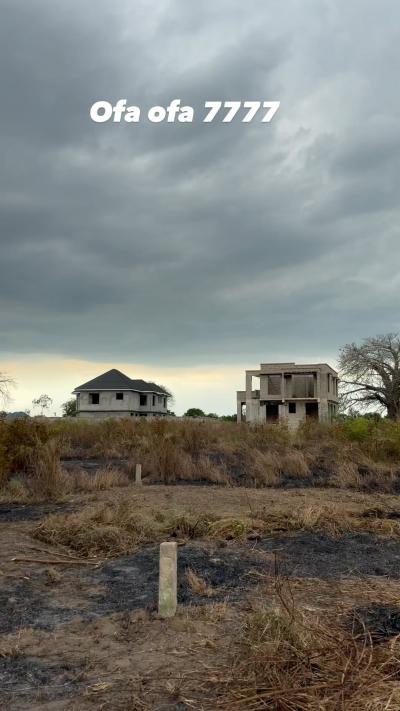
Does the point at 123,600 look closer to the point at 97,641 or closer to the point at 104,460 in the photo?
the point at 97,641

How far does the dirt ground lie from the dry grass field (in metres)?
0.02

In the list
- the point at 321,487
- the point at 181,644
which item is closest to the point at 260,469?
the point at 321,487

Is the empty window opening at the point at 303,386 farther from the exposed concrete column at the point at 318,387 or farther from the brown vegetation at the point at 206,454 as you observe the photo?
the brown vegetation at the point at 206,454

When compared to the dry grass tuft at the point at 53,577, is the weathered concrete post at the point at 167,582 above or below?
above

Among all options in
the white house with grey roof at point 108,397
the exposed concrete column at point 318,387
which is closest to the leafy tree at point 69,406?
the white house with grey roof at point 108,397

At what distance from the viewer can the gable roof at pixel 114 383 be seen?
59.1 m

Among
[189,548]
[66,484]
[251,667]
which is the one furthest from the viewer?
[66,484]

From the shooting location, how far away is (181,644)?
4629 mm

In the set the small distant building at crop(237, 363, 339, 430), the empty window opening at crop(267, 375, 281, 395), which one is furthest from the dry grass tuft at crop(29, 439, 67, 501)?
the empty window opening at crop(267, 375, 281, 395)

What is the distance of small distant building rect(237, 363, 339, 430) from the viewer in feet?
174

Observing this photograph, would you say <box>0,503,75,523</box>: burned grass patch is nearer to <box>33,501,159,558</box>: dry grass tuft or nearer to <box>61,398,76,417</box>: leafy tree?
<box>33,501,159,558</box>: dry grass tuft

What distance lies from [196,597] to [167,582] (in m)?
0.75

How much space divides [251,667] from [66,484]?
877 centimetres

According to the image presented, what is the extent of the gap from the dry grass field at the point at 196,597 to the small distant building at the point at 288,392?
39.5m
